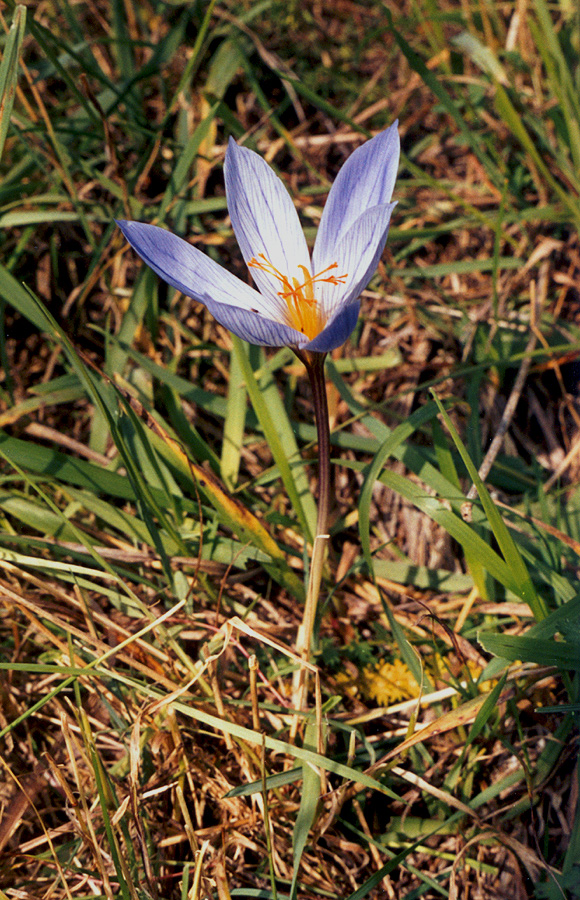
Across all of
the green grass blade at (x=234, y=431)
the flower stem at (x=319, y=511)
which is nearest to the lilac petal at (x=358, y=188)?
the flower stem at (x=319, y=511)

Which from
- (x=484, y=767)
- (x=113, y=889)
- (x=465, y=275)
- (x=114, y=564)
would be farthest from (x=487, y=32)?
(x=113, y=889)

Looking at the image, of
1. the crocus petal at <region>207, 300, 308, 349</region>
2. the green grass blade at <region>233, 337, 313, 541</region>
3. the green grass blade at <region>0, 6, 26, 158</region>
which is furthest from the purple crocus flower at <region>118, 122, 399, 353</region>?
the green grass blade at <region>0, 6, 26, 158</region>

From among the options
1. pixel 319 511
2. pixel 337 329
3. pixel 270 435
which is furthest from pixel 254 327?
pixel 270 435

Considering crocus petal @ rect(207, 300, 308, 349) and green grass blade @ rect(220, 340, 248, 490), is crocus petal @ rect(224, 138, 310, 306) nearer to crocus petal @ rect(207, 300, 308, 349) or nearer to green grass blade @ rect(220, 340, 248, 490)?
crocus petal @ rect(207, 300, 308, 349)

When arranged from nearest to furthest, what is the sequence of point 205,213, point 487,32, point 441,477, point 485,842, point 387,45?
point 485,842, point 441,477, point 205,213, point 487,32, point 387,45

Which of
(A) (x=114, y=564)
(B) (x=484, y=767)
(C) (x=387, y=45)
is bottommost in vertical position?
(B) (x=484, y=767)

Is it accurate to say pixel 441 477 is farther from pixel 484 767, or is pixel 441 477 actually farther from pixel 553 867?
pixel 553 867
